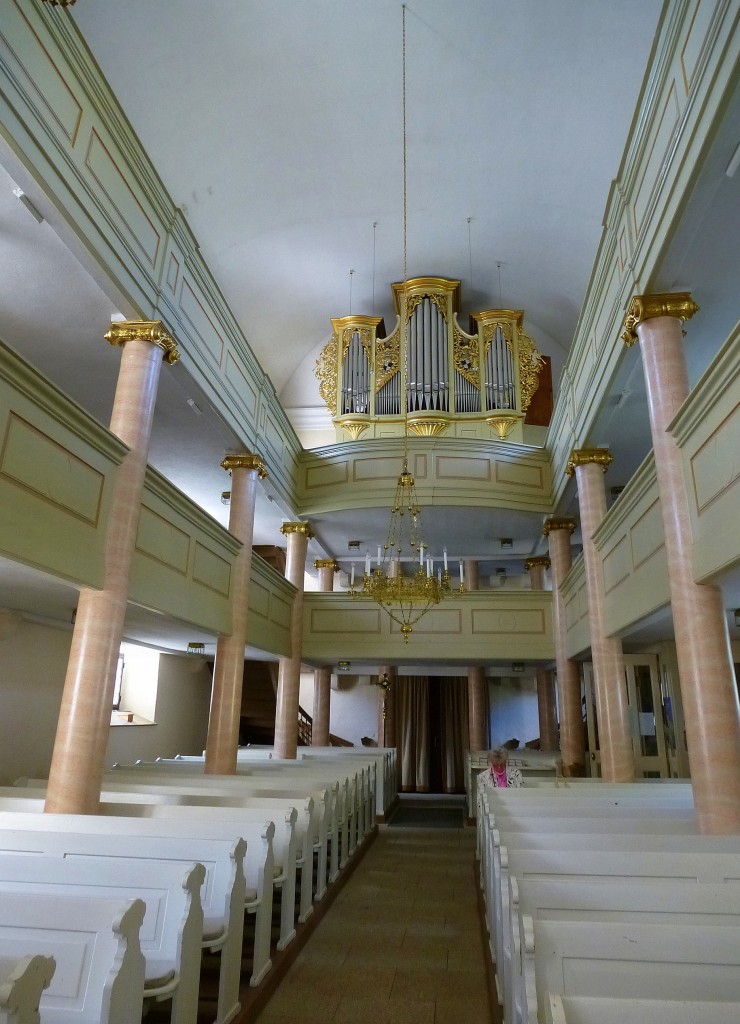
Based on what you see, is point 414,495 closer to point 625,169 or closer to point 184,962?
point 625,169

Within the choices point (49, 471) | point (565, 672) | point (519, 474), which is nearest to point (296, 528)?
point (519, 474)

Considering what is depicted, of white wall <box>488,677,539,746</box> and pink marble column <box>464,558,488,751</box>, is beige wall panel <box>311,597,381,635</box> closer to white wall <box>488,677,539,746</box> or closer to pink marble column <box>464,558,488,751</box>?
pink marble column <box>464,558,488,751</box>

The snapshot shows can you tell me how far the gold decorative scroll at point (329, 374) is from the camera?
39.5ft

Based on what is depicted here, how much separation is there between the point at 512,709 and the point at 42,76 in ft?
53.5

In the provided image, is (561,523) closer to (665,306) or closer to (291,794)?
(665,306)

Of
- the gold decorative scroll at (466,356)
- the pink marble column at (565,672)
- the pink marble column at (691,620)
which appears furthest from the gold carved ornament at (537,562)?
the pink marble column at (691,620)

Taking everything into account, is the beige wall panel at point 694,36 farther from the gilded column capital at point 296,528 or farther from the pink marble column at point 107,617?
the gilded column capital at point 296,528

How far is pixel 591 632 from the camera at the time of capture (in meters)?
7.47

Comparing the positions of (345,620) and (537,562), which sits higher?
(537,562)

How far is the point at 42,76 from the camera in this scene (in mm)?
4375

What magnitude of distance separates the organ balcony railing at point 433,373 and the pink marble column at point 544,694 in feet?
11.4

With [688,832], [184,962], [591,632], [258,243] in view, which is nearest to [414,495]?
[591,632]

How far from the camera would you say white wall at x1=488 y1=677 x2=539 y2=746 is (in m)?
16.9

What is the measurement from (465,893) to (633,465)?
6183 mm
